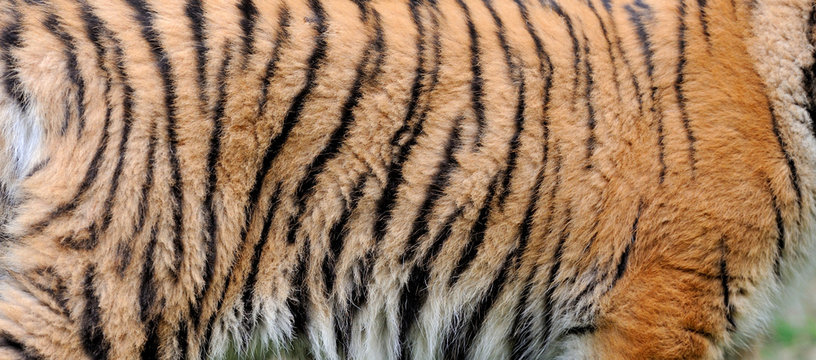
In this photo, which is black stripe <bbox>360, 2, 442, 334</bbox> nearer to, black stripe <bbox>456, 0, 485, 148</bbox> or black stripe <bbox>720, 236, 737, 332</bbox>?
black stripe <bbox>456, 0, 485, 148</bbox>

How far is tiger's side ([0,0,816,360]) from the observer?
82.6 inches

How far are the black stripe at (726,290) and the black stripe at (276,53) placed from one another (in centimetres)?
136

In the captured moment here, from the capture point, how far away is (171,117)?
7.18 feet

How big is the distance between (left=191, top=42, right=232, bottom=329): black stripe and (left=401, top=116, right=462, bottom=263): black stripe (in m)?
0.57

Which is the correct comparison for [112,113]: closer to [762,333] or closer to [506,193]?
[506,193]

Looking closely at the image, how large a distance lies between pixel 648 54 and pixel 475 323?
1009 millimetres

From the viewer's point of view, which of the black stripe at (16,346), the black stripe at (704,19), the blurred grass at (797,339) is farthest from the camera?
the blurred grass at (797,339)

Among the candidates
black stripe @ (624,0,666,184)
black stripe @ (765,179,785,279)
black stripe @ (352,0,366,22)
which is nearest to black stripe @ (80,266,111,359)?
black stripe @ (352,0,366,22)

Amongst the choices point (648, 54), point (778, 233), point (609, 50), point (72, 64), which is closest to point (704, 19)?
point (648, 54)

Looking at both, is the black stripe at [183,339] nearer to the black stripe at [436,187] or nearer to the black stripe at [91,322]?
the black stripe at [91,322]

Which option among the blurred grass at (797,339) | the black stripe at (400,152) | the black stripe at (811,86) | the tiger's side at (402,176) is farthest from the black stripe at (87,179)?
the blurred grass at (797,339)

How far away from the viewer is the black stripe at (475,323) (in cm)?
266

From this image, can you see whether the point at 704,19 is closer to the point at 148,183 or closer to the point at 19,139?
the point at 148,183

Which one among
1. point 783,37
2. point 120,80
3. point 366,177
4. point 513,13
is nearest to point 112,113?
point 120,80
